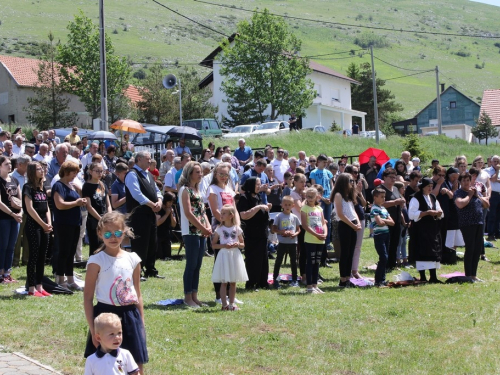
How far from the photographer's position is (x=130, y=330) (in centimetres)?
568

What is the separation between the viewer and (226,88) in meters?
61.5

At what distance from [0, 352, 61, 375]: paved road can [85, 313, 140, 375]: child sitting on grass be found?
6.30ft

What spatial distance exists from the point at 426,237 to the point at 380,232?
2.52 feet

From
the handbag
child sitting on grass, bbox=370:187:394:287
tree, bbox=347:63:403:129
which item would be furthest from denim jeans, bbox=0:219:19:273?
tree, bbox=347:63:403:129

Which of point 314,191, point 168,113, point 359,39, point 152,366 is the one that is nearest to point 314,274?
point 314,191

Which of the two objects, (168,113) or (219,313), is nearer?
(219,313)

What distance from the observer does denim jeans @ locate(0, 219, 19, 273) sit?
10.8m

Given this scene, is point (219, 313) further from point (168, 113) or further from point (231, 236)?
point (168, 113)

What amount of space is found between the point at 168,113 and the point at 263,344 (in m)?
49.2

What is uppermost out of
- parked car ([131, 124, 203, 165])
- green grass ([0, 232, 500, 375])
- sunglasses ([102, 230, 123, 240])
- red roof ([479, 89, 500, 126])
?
red roof ([479, 89, 500, 126])

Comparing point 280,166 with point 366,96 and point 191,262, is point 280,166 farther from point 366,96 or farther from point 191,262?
point 366,96

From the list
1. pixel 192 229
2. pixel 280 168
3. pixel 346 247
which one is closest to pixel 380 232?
pixel 346 247

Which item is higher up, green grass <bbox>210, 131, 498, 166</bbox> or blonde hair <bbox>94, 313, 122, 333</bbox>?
green grass <bbox>210, 131, 498, 166</bbox>

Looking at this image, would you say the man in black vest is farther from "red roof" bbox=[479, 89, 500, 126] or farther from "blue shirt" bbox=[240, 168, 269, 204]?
"red roof" bbox=[479, 89, 500, 126]
